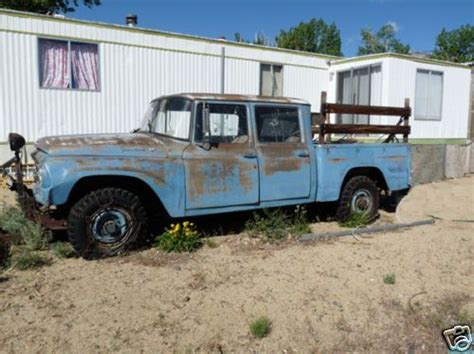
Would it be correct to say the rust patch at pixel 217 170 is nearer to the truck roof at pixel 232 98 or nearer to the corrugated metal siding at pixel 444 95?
the truck roof at pixel 232 98

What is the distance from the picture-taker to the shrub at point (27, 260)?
4.69 metres

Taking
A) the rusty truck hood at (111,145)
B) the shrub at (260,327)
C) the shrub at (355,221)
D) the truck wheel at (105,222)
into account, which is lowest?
the shrub at (260,327)

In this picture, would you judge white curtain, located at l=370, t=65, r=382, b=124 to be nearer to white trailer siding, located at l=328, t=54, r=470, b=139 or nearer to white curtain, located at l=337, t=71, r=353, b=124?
white trailer siding, located at l=328, t=54, r=470, b=139

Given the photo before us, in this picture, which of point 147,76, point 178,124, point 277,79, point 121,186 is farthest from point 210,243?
point 277,79

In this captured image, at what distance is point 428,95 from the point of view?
14.5m

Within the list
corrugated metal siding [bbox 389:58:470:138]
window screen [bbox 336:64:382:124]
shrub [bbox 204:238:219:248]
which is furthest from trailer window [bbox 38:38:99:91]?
corrugated metal siding [bbox 389:58:470:138]

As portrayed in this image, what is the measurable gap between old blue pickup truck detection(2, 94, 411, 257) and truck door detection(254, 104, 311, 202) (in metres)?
0.01

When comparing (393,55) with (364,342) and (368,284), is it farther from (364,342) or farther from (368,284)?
(364,342)

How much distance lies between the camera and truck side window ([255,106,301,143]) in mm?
5906

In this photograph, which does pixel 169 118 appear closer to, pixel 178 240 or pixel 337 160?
pixel 178 240

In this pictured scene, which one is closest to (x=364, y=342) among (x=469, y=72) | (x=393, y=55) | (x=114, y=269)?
(x=114, y=269)

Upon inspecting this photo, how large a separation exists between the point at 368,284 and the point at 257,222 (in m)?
1.92

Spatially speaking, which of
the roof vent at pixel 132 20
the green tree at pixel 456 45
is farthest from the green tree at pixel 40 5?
the green tree at pixel 456 45

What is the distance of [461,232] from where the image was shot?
6.45 metres
